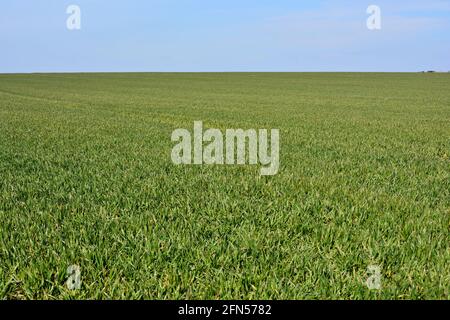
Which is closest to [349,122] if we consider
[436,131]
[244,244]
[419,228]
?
[436,131]

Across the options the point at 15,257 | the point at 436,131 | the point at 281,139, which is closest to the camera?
the point at 15,257

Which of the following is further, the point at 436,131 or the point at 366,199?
the point at 436,131

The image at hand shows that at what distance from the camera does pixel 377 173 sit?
8.69 m

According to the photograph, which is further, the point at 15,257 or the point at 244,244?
the point at 244,244

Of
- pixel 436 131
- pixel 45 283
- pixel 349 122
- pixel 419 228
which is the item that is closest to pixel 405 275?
pixel 419 228

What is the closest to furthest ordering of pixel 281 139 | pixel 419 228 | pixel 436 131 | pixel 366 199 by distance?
1. pixel 419 228
2. pixel 366 199
3. pixel 281 139
4. pixel 436 131

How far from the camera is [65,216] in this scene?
18.0 ft

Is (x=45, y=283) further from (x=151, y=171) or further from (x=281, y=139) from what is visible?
(x=281, y=139)

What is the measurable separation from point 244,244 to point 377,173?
5.26 metres

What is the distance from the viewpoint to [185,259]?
419 centimetres

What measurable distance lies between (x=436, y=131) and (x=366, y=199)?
13164 millimetres

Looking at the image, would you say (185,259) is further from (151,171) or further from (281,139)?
(281,139)
